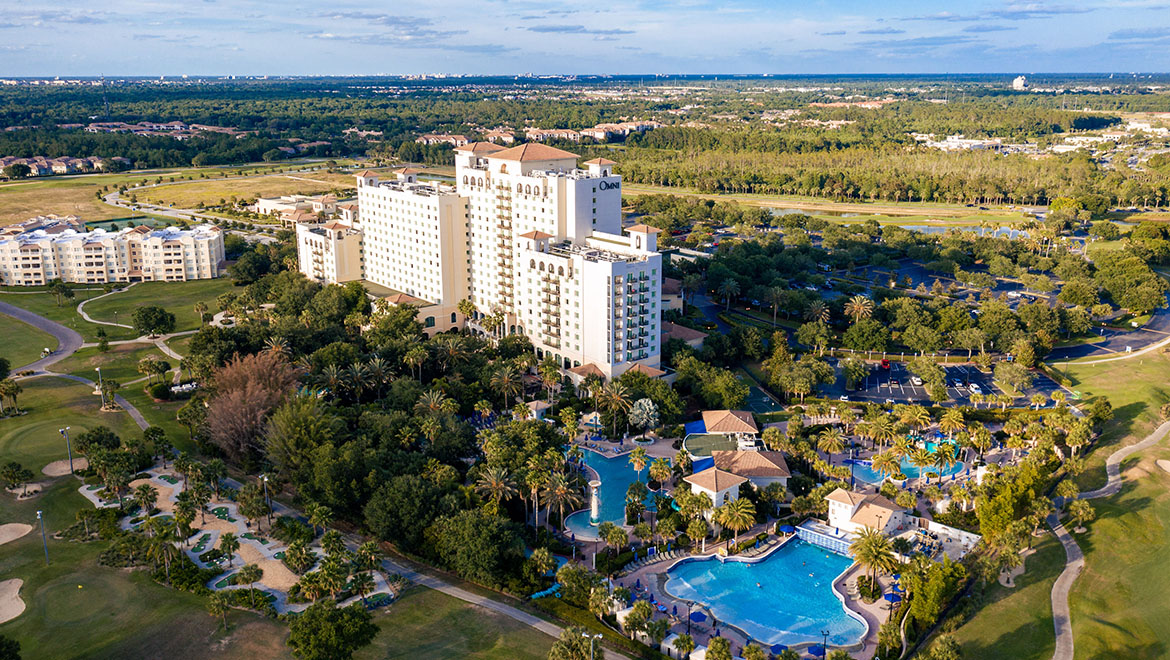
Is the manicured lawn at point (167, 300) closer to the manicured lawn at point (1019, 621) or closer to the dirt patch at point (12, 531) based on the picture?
the dirt patch at point (12, 531)

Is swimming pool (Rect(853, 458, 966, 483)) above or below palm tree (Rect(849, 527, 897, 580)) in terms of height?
below

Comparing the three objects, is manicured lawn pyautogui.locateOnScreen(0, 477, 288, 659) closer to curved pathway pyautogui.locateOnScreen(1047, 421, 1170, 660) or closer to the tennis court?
curved pathway pyautogui.locateOnScreen(1047, 421, 1170, 660)

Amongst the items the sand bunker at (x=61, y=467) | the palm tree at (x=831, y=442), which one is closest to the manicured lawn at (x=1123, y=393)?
the palm tree at (x=831, y=442)

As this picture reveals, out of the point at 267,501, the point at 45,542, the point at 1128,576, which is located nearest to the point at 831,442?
the point at 1128,576

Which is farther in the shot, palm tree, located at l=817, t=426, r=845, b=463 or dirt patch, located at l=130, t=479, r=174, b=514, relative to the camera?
palm tree, located at l=817, t=426, r=845, b=463

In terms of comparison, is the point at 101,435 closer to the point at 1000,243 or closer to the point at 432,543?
the point at 432,543

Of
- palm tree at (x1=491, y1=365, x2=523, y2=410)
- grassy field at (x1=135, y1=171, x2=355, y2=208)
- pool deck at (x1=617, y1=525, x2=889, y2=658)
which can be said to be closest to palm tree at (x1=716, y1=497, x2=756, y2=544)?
pool deck at (x1=617, y1=525, x2=889, y2=658)

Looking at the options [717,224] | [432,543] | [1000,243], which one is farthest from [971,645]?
[717,224]
